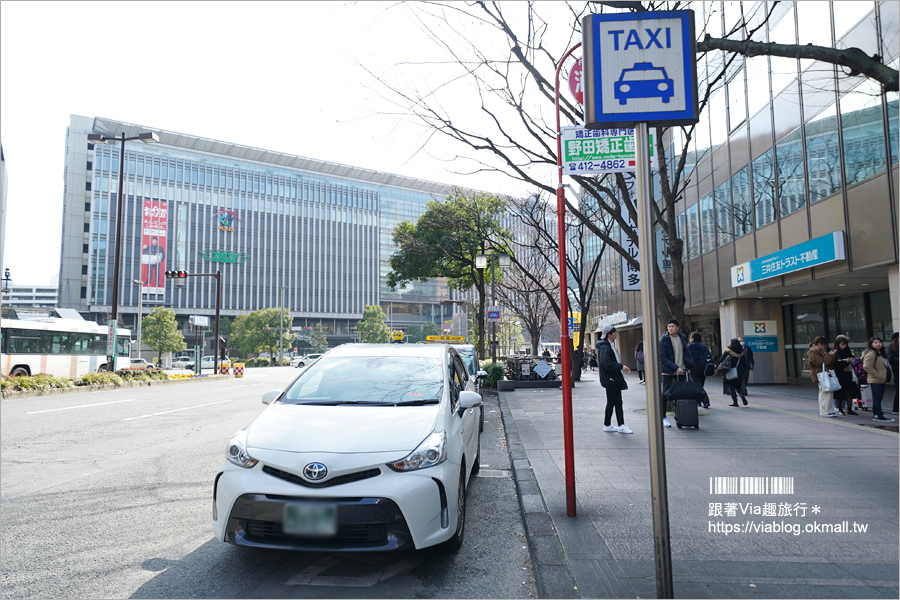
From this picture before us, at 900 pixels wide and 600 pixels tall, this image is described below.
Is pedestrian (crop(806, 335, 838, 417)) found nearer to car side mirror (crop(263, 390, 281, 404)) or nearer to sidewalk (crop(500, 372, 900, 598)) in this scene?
sidewalk (crop(500, 372, 900, 598))

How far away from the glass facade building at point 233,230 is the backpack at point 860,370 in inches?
2284

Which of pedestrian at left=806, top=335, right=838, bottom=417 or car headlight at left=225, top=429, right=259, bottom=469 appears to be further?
pedestrian at left=806, top=335, right=838, bottom=417

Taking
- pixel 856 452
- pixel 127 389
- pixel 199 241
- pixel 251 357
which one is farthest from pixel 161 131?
pixel 856 452

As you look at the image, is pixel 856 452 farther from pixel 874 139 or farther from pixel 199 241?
pixel 199 241

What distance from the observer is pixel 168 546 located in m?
4.17

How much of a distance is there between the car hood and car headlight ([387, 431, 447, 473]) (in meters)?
0.05

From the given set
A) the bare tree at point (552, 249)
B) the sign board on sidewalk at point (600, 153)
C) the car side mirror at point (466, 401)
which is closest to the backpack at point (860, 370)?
the bare tree at point (552, 249)

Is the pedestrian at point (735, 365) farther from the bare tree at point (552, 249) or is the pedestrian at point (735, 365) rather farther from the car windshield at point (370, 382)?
the car windshield at point (370, 382)

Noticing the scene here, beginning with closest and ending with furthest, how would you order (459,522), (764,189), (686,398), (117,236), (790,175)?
(459,522), (686,398), (790,175), (764,189), (117,236)

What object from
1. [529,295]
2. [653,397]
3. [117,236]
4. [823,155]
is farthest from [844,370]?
[117,236]

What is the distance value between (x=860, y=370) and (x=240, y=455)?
37.3 feet

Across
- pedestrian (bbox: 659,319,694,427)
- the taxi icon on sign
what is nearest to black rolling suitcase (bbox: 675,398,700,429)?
pedestrian (bbox: 659,319,694,427)

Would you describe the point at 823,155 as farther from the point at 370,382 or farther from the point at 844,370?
the point at 370,382

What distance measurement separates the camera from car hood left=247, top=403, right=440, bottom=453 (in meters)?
3.67
